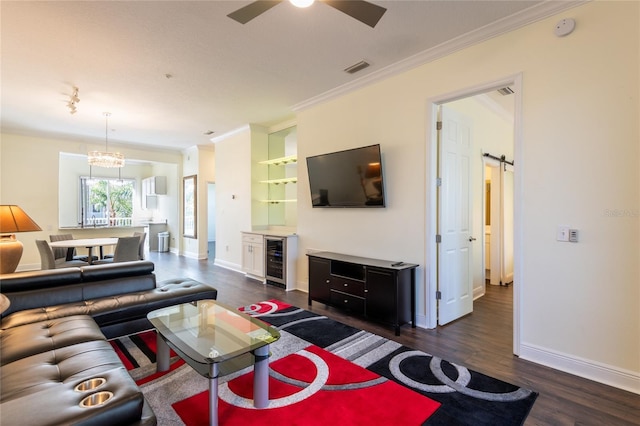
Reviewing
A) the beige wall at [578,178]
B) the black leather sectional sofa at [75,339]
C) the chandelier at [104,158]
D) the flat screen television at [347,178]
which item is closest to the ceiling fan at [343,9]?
the beige wall at [578,178]

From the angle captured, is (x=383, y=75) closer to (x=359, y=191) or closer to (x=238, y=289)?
(x=359, y=191)

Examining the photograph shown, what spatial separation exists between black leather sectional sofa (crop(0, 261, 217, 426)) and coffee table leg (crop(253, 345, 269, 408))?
2.22ft

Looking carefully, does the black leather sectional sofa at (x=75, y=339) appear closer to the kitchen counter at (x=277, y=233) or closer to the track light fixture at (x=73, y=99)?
the kitchen counter at (x=277, y=233)

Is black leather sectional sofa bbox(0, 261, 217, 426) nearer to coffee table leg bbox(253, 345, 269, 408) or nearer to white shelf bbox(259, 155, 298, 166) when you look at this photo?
coffee table leg bbox(253, 345, 269, 408)

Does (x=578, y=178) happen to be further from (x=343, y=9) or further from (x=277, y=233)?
(x=277, y=233)

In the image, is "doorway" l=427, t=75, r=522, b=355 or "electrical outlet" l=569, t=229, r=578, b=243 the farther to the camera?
"doorway" l=427, t=75, r=522, b=355

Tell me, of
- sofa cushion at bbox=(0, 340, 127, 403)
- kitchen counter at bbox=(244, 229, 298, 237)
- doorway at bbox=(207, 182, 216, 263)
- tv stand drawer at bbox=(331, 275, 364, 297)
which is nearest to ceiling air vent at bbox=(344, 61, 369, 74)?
tv stand drawer at bbox=(331, 275, 364, 297)

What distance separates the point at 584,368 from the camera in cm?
246

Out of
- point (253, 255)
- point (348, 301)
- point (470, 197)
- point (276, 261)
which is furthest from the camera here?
point (253, 255)

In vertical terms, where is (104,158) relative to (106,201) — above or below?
above

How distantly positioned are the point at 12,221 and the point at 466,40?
487 centimetres

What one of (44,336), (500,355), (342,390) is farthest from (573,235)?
(44,336)

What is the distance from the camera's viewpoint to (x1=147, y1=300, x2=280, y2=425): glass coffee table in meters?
1.87

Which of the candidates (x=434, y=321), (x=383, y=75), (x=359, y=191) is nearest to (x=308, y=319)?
(x=434, y=321)
